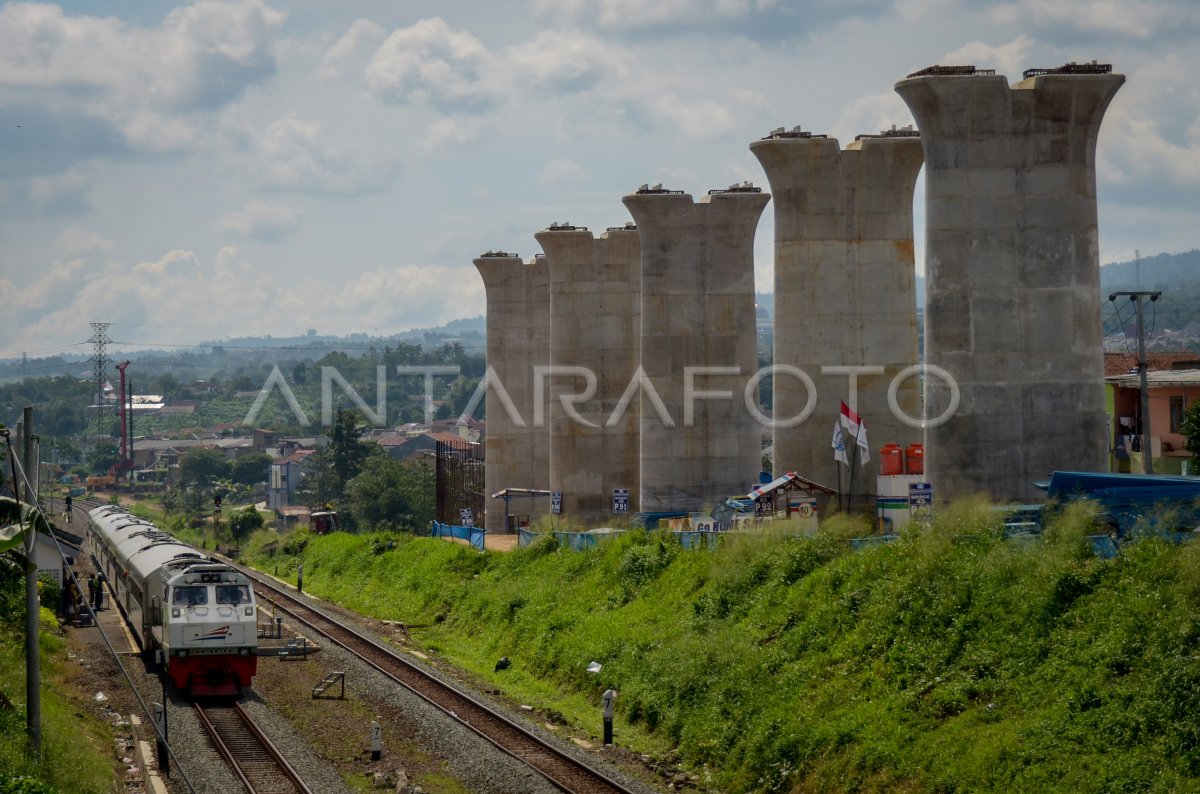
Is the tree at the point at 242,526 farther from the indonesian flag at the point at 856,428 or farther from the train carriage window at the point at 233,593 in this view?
the train carriage window at the point at 233,593

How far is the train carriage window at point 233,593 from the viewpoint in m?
31.9

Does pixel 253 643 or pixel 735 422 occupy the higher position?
pixel 735 422

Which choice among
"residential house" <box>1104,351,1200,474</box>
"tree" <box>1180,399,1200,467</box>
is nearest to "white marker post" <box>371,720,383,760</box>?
"tree" <box>1180,399,1200,467</box>

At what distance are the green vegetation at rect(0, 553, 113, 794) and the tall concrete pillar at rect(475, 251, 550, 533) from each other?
3550cm

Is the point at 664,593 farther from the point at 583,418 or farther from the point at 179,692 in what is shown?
the point at 583,418

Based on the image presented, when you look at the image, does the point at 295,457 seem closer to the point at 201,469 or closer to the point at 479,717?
the point at 201,469

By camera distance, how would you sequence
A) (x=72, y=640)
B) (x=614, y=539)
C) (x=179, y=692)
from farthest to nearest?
(x=614, y=539)
(x=72, y=640)
(x=179, y=692)

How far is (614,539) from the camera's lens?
140 ft

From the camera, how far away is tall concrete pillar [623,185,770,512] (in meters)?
52.4

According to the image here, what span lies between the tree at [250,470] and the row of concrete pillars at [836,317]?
113362mm

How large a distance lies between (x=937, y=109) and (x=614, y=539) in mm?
15524

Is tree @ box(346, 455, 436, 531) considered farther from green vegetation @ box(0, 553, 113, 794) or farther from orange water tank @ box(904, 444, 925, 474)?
green vegetation @ box(0, 553, 113, 794)

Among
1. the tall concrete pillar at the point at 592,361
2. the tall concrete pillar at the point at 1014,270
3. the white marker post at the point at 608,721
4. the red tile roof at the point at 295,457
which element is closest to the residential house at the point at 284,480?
the red tile roof at the point at 295,457

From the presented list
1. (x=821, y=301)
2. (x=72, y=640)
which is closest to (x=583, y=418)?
(x=821, y=301)
